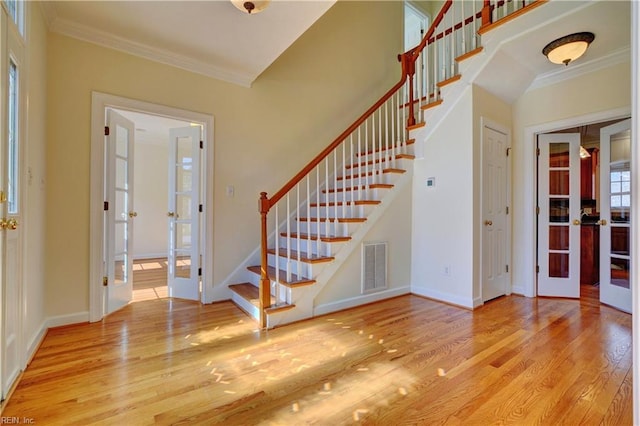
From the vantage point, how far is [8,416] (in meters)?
1.50

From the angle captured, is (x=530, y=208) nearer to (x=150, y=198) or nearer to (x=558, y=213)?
(x=558, y=213)

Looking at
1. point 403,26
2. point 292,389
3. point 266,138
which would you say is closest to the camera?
point 292,389

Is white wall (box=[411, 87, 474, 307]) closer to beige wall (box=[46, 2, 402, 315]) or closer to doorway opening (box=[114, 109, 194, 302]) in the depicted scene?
beige wall (box=[46, 2, 402, 315])

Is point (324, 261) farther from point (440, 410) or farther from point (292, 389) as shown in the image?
point (440, 410)

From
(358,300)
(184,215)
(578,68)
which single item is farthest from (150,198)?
(578,68)

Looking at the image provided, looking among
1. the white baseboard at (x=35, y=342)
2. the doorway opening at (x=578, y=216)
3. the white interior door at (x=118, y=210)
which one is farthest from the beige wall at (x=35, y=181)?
the doorway opening at (x=578, y=216)

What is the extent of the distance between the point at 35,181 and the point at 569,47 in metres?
4.49

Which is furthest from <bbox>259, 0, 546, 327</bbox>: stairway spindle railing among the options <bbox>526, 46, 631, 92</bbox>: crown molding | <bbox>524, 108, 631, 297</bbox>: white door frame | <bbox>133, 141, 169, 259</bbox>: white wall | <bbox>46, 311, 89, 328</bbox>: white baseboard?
<bbox>133, 141, 169, 259</bbox>: white wall

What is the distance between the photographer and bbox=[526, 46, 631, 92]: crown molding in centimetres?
303

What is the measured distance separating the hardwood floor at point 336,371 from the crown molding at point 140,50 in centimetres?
248

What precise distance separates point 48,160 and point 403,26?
5.30m

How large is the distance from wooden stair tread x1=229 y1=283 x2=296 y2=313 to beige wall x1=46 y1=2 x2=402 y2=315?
0.24 meters

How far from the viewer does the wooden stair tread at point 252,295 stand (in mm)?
2670

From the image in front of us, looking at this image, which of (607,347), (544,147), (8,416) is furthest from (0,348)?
(544,147)
